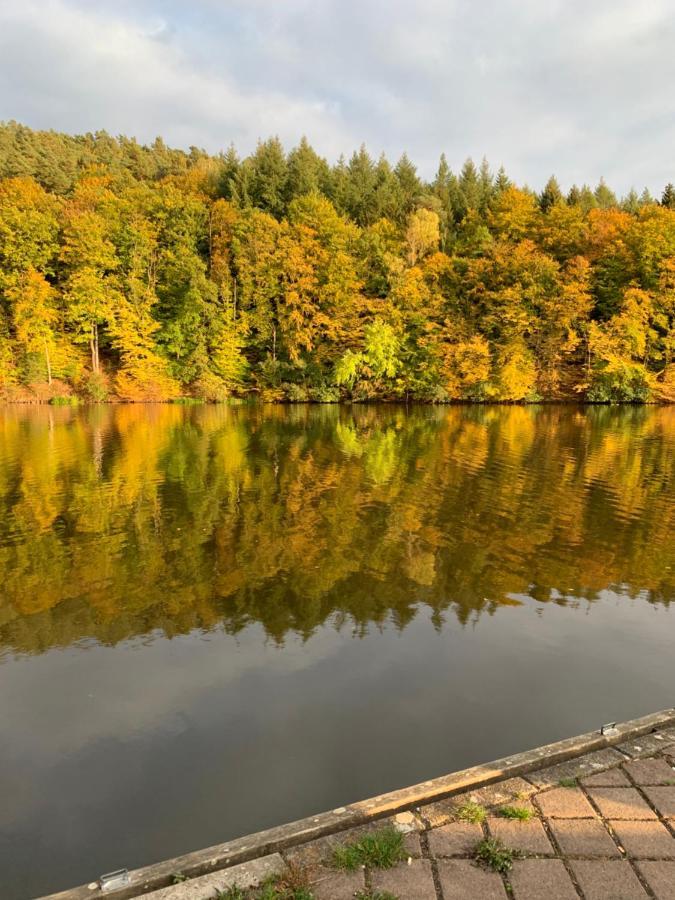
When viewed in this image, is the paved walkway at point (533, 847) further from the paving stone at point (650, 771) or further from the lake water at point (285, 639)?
the lake water at point (285, 639)

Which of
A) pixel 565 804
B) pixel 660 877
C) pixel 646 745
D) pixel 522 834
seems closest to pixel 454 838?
pixel 522 834

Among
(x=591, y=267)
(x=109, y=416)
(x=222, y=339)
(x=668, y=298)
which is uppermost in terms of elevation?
(x=591, y=267)

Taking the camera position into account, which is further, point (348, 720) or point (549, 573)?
point (549, 573)

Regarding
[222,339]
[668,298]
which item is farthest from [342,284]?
[668,298]

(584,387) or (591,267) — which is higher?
(591,267)

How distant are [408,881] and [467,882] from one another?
304mm

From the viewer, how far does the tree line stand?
4225 cm

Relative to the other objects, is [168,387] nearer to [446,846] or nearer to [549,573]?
[549,573]

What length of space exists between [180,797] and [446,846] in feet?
6.96

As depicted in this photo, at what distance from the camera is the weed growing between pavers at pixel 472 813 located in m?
3.24

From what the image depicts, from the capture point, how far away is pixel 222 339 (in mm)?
45156

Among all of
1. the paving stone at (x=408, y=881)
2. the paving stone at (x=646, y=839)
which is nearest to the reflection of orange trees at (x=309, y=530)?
the paving stone at (x=408, y=881)

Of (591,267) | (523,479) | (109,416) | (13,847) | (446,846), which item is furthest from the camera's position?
(591,267)

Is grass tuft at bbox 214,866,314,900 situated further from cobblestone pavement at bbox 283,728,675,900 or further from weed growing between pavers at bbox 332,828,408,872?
weed growing between pavers at bbox 332,828,408,872
